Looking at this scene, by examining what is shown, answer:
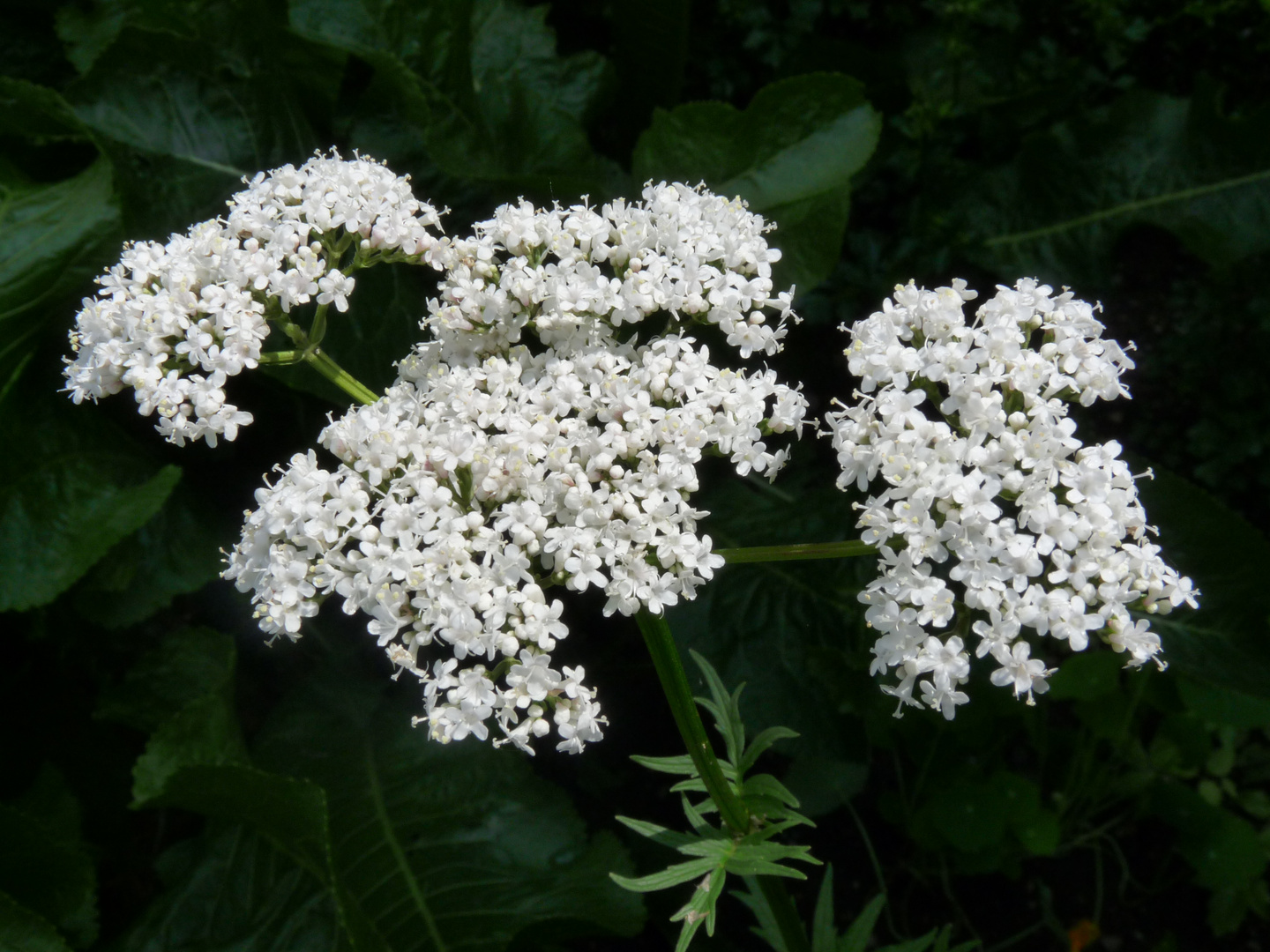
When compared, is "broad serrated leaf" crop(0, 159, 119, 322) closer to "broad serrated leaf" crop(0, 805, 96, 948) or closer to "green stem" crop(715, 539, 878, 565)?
"broad serrated leaf" crop(0, 805, 96, 948)

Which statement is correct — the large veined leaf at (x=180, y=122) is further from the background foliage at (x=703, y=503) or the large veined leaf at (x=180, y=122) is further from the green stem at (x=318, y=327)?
the green stem at (x=318, y=327)

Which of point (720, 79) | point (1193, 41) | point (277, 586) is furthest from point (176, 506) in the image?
point (1193, 41)

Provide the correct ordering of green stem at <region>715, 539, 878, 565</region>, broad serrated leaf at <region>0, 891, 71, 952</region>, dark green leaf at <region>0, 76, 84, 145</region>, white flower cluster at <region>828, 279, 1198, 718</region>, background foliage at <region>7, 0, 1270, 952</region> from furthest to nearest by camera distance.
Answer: dark green leaf at <region>0, 76, 84, 145</region> < background foliage at <region>7, 0, 1270, 952</region> < broad serrated leaf at <region>0, 891, 71, 952</region> < green stem at <region>715, 539, 878, 565</region> < white flower cluster at <region>828, 279, 1198, 718</region>

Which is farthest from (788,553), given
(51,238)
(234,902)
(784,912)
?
(51,238)

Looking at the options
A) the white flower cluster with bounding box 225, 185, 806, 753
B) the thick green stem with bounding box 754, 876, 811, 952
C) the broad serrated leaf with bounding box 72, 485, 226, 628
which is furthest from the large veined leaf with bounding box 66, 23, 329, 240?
the thick green stem with bounding box 754, 876, 811, 952

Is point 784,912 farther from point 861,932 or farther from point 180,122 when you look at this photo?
point 180,122

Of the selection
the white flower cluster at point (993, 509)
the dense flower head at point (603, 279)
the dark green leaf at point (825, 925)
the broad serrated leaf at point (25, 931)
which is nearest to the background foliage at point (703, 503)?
the broad serrated leaf at point (25, 931)
